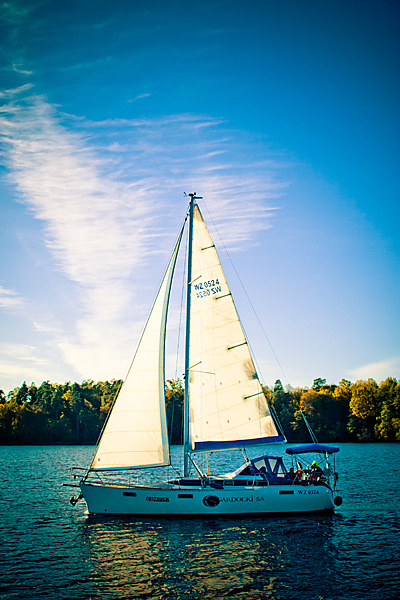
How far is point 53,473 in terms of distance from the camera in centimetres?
5344

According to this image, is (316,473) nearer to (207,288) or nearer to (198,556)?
(198,556)

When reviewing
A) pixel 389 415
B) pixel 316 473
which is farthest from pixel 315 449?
pixel 389 415

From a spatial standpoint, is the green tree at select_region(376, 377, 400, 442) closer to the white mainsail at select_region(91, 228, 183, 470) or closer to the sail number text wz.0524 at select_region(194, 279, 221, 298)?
the sail number text wz.0524 at select_region(194, 279, 221, 298)

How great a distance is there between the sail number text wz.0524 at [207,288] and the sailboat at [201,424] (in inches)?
2.7

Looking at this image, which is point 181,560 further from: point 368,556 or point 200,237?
point 200,237

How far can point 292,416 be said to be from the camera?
12525 cm

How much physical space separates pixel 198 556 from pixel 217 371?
36.7 ft

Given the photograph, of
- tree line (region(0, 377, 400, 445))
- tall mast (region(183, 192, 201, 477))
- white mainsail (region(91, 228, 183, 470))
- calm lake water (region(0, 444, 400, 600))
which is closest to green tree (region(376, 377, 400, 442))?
tree line (region(0, 377, 400, 445))

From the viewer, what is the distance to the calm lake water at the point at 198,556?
16984 millimetres

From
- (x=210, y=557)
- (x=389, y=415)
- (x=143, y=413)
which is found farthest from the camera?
(x=389, y=415)

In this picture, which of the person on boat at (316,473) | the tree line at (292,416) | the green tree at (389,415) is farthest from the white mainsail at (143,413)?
the green tree at (389,415)

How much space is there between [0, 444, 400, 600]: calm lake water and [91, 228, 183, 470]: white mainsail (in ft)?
12.4

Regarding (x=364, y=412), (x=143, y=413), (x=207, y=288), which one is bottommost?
(x=143, y=413)

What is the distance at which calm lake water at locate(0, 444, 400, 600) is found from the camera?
55.7 feet
